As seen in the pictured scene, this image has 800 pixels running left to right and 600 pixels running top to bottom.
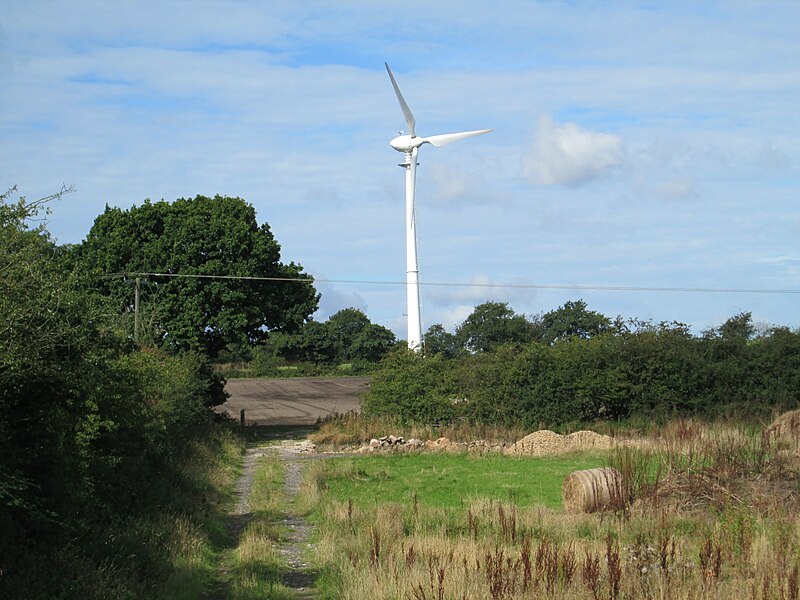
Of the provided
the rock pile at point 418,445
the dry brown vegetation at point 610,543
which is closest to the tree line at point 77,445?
the dry brown vegetation at point 610,543

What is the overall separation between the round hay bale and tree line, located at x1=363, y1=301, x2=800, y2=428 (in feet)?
64.6

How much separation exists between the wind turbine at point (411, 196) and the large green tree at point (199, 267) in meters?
5.12

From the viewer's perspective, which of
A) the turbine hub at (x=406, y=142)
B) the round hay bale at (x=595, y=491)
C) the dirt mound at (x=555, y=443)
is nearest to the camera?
the round hay bale at (x=595, y=491)

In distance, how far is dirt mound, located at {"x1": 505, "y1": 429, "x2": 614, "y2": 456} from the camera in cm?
3303

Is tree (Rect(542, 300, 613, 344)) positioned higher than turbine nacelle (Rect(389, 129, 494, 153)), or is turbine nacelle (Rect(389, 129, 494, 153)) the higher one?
turbine nacelle (Rect(389, 129, 494, 153))

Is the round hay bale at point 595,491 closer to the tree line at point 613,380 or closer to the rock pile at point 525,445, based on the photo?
the rock pile at point 525,445

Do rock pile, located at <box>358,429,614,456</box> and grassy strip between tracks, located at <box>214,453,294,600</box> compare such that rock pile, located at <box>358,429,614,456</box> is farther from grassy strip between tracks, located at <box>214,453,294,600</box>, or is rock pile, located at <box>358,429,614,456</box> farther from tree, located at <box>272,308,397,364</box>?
tree, located at <box>272,308,397,364</box>

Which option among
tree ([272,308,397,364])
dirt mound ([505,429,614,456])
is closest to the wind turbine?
dirt mound ([505,429,614,456])

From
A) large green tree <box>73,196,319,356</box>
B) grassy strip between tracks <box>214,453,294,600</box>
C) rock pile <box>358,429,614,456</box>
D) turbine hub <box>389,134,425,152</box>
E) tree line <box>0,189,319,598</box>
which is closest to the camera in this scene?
tree line <box>0,189,319,598</box>

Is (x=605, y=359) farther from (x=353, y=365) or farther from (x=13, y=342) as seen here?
(x=353, y=365)

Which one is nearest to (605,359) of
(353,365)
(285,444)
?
(285,444)

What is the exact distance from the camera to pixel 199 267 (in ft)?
147

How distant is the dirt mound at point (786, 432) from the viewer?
2158 cm

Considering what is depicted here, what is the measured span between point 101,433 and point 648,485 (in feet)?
30.4
